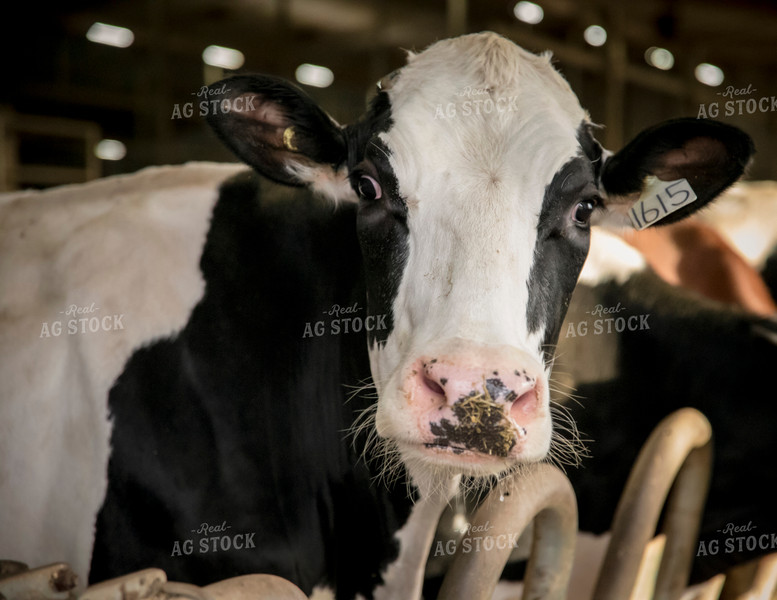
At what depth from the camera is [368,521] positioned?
1.80m

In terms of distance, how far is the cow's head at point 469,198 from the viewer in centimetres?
125

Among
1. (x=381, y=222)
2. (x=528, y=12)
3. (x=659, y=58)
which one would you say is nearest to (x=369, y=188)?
(x=381, y=222)

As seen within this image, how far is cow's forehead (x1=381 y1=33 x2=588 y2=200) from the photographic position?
1.45m

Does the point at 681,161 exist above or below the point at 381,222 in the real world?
above

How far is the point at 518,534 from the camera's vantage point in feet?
4.05

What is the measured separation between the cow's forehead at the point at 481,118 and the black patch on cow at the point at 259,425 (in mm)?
403

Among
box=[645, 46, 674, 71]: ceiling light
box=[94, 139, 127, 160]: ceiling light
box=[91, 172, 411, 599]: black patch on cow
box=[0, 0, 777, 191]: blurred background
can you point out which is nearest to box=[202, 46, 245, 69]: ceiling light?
box=[0, 0, 777, 191]: blurred background

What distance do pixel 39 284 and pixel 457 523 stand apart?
1.41m

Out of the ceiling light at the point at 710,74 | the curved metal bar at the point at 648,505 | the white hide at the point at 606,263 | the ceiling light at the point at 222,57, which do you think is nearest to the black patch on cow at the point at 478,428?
the curved metal bar at the point at 648,505

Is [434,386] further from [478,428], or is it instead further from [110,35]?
[110,35]

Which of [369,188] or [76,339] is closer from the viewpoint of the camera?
[369,188]

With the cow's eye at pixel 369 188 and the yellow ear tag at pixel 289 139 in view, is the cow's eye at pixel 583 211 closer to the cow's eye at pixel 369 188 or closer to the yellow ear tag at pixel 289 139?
the cow's eye at pixel 369 188

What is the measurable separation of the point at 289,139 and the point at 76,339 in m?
0.80

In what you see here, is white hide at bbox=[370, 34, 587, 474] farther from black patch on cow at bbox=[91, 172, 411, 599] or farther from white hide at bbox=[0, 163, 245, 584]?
white hide at bbox=[0, 163, 245, 584]
